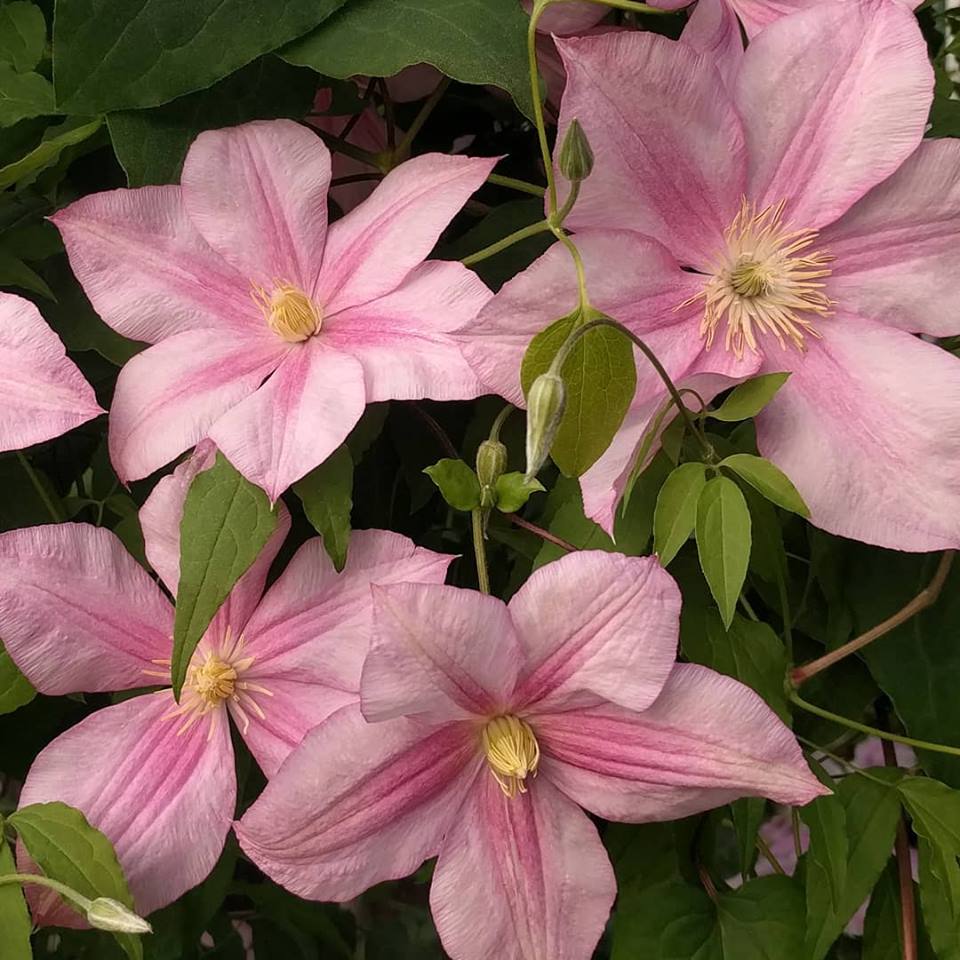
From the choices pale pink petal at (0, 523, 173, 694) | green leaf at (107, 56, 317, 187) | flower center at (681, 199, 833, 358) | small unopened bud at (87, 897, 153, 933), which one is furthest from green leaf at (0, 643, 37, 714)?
flower center at (681, 199, 833, 358)

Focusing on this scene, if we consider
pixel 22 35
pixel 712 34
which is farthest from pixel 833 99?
pixel 22 35

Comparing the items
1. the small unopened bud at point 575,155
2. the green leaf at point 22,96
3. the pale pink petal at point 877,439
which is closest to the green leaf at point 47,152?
the green leaf at point 22,96

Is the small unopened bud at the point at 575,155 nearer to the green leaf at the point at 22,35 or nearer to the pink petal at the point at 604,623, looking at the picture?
the pink petal at the point at 604,623

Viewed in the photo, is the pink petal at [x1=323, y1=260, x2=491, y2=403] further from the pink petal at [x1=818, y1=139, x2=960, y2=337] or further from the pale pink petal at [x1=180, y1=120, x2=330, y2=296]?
the pink petal at [x1=818, y1=139, x2=960, y2=337]

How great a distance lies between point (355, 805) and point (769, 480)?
208mm

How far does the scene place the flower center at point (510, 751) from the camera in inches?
18.1

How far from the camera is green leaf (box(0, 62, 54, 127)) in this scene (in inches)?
20.7

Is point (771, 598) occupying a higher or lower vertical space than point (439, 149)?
lower

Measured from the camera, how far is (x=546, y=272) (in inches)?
18.0

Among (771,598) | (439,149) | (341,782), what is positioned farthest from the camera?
(439,149)

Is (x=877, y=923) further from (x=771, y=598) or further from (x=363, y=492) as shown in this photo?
(x=363, y=492)

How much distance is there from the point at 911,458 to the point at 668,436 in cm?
Answer: 10

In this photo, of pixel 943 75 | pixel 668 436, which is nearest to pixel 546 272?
pixel 668 436

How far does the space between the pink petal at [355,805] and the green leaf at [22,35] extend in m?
0.35
